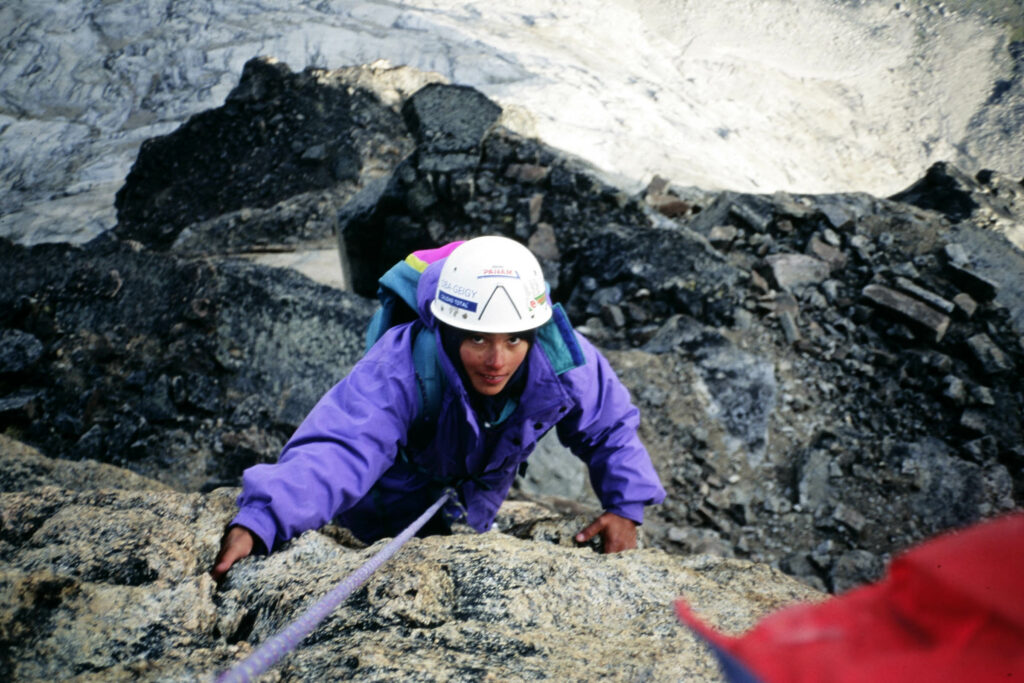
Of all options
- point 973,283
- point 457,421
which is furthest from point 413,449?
point 973,283

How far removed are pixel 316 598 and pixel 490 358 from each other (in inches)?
35.2

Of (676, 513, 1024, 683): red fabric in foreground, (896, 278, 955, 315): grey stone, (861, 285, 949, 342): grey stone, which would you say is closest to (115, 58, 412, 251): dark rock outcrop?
(861, 285, 949, 342): grey stone

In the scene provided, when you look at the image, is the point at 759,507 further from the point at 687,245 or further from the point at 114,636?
the point at 114,636

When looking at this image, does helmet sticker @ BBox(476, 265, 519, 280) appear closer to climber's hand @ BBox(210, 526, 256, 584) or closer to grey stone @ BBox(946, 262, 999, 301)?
climber's hand @ BBox(210, 526, 256, 584)

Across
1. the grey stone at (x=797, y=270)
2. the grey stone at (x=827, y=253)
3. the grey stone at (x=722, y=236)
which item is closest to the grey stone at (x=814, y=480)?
the grey stone at (x=797, y=270)

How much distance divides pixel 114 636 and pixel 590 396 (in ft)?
5.33

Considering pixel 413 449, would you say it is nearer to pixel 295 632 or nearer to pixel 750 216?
pixel 295 632

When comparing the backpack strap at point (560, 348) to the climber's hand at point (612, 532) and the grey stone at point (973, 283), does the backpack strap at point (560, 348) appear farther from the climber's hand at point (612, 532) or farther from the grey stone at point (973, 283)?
the grey stone at point (973, 283)

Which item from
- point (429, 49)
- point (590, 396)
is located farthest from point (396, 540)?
point (429, 49)

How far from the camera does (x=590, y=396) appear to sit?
2416 millimetres

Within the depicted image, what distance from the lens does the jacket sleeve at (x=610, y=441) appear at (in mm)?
2449

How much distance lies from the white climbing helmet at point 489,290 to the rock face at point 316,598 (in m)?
0.70

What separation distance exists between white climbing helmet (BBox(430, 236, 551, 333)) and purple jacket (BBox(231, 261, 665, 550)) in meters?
0.10

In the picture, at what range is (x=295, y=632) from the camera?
123cm
